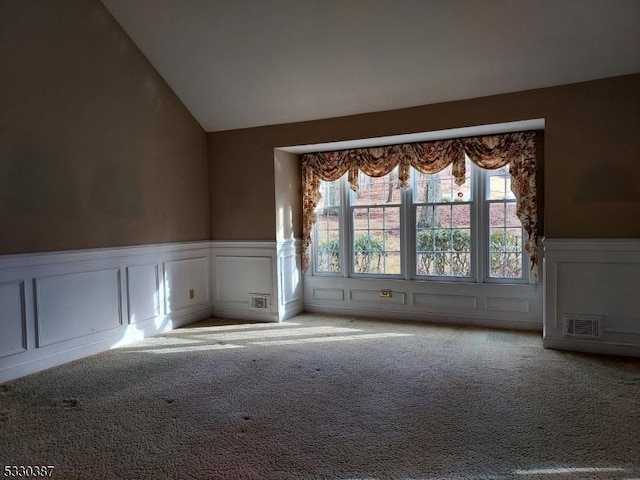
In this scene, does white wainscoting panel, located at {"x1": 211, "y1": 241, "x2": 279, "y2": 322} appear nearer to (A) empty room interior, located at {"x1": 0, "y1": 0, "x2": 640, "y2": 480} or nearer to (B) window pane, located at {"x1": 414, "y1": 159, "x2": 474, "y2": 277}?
(A) empty room interior, located at {"x1": 0, "y1": 0, "x2": 640, "y2": 480}

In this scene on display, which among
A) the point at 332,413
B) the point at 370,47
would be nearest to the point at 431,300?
the point at 332,413

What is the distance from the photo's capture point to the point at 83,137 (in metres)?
4.11

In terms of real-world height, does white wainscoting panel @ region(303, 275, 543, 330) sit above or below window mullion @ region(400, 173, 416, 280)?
below

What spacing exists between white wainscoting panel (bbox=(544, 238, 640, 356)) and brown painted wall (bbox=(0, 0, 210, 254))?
13.5 feet

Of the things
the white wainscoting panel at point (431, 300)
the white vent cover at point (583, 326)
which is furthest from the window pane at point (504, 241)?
the white vent cover at point (583, 326)

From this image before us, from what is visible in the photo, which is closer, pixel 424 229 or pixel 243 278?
pixel 424 229

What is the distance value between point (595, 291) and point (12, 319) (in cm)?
500

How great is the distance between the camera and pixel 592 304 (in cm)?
398

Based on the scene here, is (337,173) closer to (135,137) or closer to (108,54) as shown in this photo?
(135,137)

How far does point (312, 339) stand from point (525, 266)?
2501mm

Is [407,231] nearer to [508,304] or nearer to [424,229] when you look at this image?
[424,229]

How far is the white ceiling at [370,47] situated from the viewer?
353 centimetres

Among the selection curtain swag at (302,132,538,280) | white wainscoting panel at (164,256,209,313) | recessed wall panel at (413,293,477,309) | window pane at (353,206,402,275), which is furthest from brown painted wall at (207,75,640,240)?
white wainscoting panel at (164,256,209,313)

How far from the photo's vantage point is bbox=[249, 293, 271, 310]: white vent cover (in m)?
5.50
